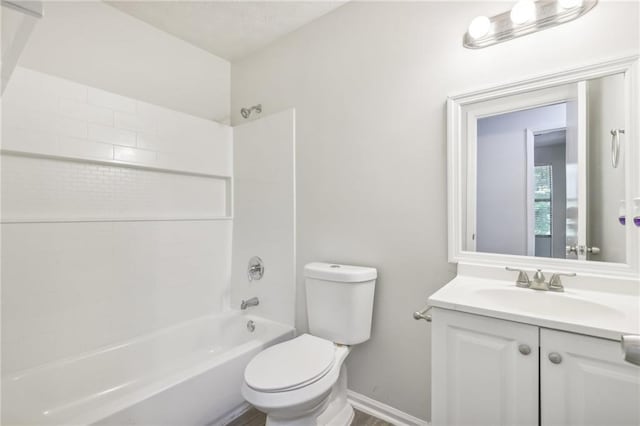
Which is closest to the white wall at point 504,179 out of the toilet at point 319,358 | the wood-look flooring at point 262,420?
the toilet at point 319,358

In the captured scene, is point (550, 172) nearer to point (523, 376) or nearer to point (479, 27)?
point (479, 27)

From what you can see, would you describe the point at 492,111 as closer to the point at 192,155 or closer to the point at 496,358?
the point at 496,358

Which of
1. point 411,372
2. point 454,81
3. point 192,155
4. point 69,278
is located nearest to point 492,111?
point 454,81

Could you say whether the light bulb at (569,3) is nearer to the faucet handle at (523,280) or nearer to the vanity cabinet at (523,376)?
the faucet handle at (523,280)

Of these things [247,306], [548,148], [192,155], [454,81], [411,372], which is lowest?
[411,372]

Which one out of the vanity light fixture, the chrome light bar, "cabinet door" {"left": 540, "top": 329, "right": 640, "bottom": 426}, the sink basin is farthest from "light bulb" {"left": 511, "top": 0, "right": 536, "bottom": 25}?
the chrome light bar

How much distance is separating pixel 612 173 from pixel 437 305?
0.87m

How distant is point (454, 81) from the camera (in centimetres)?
150

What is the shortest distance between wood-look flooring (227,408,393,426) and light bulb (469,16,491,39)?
2000 millimetres

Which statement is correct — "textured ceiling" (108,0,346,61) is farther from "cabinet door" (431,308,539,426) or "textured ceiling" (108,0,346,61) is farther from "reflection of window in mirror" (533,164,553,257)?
"cabinet door" (431,308,539,426)

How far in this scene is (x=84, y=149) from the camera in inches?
68.1

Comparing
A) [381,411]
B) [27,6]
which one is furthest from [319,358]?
[27,6]

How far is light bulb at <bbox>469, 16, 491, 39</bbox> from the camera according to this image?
1.35 m

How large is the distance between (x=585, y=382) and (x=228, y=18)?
252 centimetres
